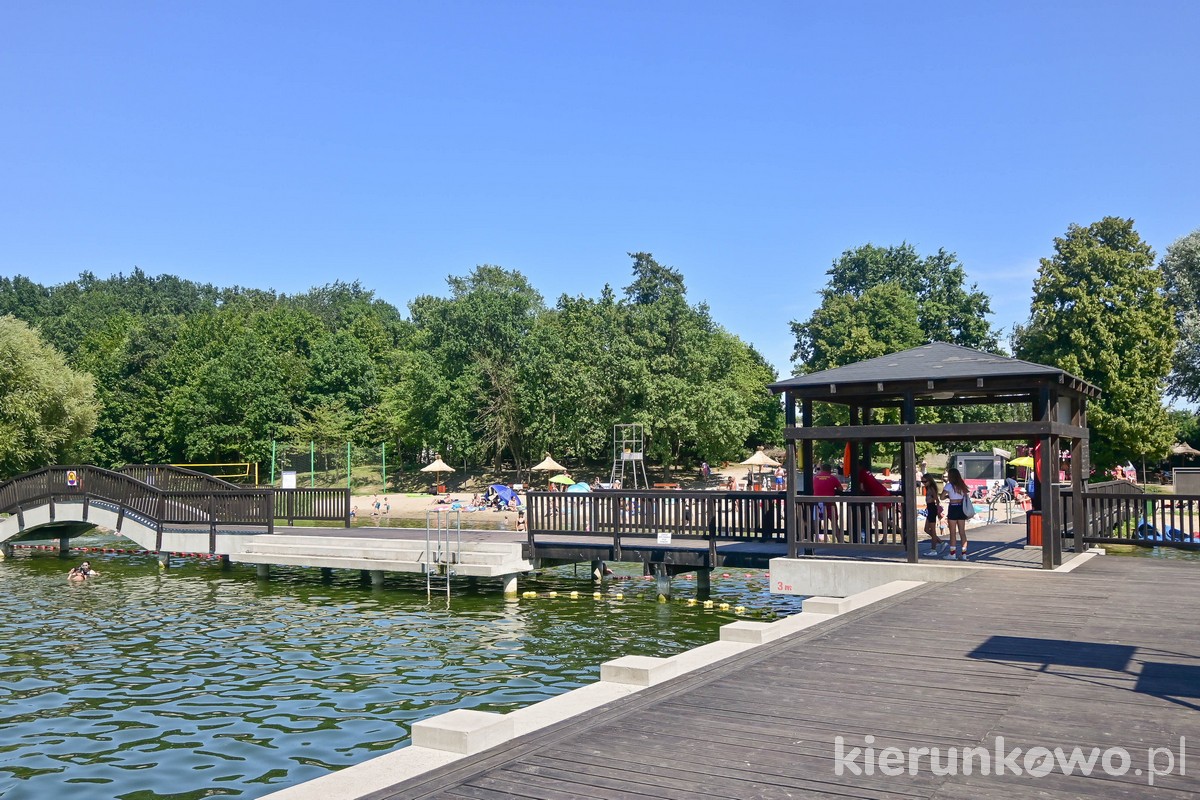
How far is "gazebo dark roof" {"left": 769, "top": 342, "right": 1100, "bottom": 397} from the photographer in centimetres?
1442

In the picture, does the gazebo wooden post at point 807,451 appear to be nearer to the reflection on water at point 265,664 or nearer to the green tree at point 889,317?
the reflection on water at point 265,664

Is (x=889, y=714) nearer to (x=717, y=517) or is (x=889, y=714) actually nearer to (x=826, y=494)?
(x=826, y=494)

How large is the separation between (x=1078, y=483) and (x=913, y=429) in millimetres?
3927

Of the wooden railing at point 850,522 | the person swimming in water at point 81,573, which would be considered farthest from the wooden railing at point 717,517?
the person swimming in water at point 81,573

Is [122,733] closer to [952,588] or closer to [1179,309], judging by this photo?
[952,588]

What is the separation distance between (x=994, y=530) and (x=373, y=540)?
14119 millimetres

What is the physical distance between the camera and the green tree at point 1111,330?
4331 cm

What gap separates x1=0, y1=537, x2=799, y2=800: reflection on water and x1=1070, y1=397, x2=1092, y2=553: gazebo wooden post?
216 inches

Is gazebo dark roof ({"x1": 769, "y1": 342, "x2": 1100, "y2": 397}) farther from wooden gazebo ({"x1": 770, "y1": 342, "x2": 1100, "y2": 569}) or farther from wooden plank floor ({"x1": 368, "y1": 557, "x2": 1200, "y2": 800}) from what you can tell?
wooden plank floor ({"x1": 368, "y1": 557, "x2": 1200, "y2": 800})

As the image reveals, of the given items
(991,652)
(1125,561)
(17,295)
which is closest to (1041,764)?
(991,652)

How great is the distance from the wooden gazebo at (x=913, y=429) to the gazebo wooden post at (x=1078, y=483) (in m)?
0.02

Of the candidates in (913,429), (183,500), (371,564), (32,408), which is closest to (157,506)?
(183,500)

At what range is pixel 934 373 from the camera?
48.9ft

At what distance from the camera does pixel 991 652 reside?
29.5ft
